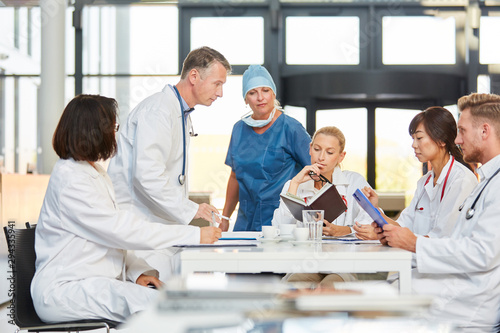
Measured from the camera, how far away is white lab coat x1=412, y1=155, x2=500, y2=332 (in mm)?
1908

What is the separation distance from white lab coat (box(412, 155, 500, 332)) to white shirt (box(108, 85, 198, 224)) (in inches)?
40.8

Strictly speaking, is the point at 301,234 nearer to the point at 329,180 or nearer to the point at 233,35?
the point at 329,180

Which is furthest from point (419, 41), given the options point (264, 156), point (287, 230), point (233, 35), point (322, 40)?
point (287, 230)

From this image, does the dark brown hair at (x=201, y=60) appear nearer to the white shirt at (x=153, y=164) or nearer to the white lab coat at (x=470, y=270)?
the white shirt at (x=153, y=164)

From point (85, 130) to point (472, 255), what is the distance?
1.32 meters

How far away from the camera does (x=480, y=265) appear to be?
75.5 inches

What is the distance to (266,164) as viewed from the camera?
11.4 ft

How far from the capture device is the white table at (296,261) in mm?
1801

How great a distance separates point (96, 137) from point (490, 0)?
8422 millimetres

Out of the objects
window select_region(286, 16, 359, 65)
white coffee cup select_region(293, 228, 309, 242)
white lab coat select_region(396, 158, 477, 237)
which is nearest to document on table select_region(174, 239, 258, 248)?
white coffee cup select_region(293, 228, 309, 242)

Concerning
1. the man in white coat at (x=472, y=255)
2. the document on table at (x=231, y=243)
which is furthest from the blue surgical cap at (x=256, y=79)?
the man in white coat at (x=472, y=255)

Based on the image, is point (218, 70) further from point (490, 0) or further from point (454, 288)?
point (490, 0)

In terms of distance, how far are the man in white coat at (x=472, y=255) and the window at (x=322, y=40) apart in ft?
23.7

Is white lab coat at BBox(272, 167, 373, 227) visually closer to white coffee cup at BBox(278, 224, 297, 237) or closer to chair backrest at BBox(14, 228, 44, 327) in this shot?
white coffee cup at BBox(278, 224, 297, 237)
